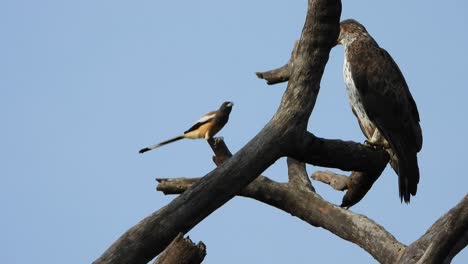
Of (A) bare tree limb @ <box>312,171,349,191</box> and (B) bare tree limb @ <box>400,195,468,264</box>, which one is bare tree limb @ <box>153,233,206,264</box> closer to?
(B) bare tree limb @ <box>400,195,468,264</box>

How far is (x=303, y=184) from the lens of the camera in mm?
7289

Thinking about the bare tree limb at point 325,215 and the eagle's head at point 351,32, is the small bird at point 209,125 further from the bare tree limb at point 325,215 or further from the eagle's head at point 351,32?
the eagle's head at point 351,32

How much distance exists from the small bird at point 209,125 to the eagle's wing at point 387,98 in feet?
4.62

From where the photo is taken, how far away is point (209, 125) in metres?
7.65

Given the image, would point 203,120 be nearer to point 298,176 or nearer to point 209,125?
point 209,125

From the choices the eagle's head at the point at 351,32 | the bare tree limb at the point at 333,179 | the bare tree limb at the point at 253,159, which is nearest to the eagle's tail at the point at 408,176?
the bare tree limb at the point at 333,179

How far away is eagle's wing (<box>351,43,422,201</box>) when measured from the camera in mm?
8047

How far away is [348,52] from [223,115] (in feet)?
5.38

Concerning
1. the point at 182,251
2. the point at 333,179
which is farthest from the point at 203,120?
the point at 182,251

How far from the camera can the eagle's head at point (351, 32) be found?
28.9ft

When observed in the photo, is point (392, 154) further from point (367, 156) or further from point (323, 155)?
point (323, 155)

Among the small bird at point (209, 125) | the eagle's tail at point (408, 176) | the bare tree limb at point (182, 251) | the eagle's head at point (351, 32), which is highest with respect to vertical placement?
the eagle's head at point (351, 32)

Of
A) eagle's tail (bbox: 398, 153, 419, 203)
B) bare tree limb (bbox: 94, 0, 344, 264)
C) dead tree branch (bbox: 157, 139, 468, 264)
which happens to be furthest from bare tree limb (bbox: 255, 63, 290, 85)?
bare tree limb (bbox: 94, 0, 344, 264)

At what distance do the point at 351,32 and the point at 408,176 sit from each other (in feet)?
5.98
